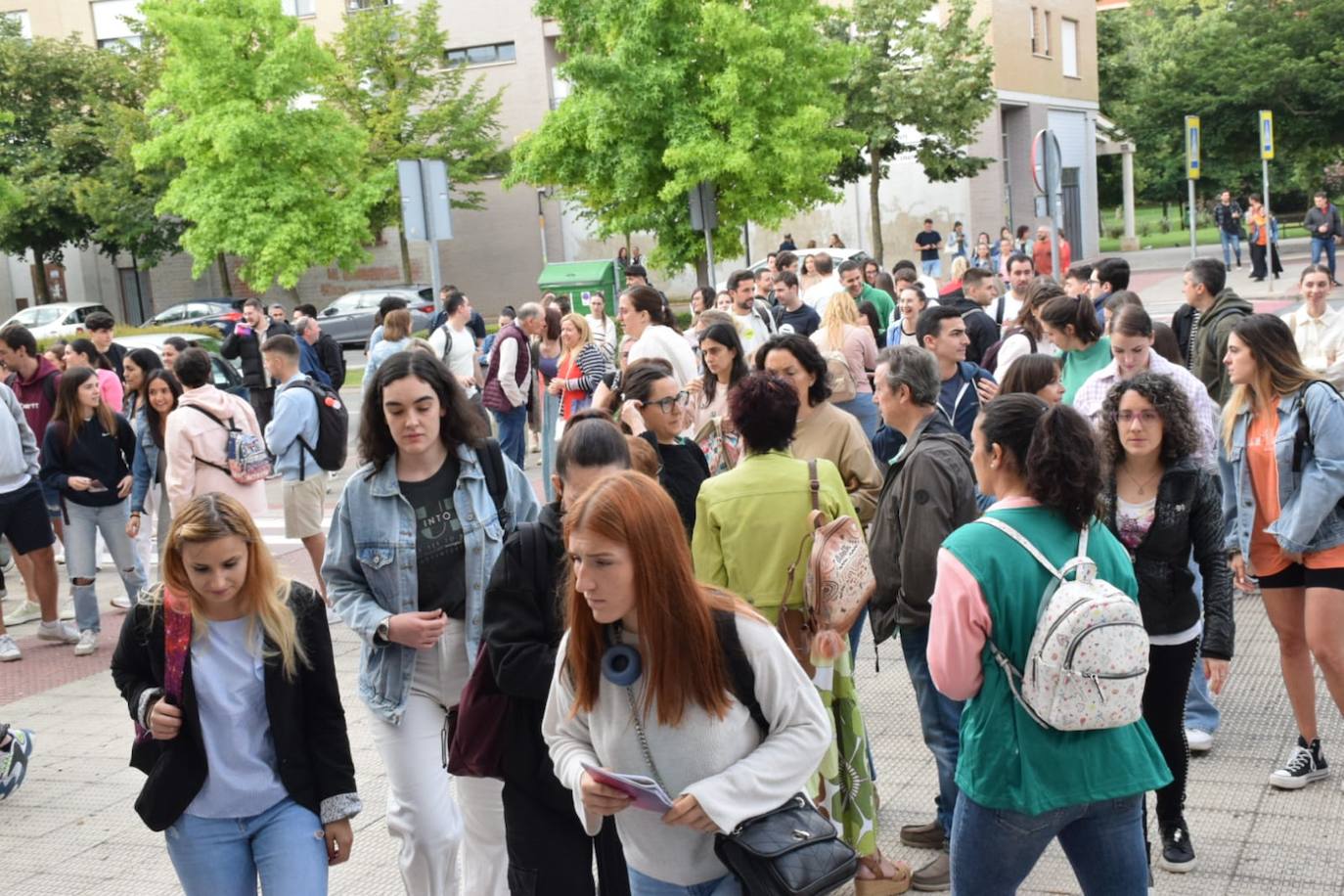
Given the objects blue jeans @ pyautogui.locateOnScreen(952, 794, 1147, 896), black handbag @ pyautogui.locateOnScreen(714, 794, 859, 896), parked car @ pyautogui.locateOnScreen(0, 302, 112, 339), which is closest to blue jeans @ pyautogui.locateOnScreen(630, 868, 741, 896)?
black handbag @ pyautogui.locateOnScreen(714, 794, 859, 896)

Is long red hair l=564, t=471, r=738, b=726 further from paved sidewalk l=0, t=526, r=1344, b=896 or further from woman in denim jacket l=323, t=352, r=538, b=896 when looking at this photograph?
paved sidewalk l=0, t=526, r=1344, b=896

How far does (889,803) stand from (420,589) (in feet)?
8.25

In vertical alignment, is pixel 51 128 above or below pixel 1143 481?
above

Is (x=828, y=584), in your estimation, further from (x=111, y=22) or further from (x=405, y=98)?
(x=111, y=22)

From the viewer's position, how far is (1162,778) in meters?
3.47

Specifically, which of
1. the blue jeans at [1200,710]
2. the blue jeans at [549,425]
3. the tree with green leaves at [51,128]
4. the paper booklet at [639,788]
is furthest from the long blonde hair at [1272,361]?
the tree with green leaves at [51,128]

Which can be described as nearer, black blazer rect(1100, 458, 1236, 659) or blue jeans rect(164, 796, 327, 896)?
blue jeans rect(164, 796, 327, 896)

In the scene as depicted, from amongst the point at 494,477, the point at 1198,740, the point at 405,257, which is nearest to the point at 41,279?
the point at 405,257

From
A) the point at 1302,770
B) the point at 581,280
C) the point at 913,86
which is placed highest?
the point at 913,86

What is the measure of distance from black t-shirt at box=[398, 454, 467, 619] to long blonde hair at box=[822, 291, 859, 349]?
18.6ft

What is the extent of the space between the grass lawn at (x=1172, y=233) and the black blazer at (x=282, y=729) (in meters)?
51.7

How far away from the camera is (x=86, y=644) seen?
32.8 ft

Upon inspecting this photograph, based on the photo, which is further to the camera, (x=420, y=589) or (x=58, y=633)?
(x=58, y=633)

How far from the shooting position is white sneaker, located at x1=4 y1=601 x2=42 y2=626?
1114cm
